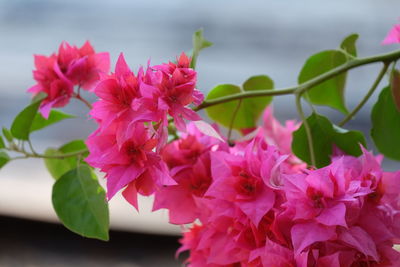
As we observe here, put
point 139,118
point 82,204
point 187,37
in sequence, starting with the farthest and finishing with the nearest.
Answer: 1. point 187,37
2. point 82,204
3. point 139,118

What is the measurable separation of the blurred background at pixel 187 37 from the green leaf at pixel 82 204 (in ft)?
4.04

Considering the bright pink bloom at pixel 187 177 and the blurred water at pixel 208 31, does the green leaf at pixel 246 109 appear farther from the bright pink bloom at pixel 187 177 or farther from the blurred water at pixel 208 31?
the blurred water at pixel 208 31

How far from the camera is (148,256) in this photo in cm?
144

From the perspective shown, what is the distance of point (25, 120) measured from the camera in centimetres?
51

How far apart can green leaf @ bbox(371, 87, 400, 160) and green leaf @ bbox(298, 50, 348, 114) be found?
5 cm

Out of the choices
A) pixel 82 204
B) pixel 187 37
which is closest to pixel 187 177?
pixel 82 204

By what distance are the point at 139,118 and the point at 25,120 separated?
0.21m

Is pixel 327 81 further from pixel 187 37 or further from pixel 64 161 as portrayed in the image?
pixel 187 37

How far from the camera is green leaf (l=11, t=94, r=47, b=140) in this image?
496mm

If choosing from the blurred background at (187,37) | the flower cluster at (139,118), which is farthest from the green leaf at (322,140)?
the blurred background at (187,37)

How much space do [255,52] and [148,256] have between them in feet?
4.28

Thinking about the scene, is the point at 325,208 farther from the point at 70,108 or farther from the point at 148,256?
the point at 70,108

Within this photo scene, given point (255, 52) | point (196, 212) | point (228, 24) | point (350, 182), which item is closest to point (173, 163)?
point (196, 212)

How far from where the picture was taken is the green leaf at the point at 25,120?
1.63 ft
